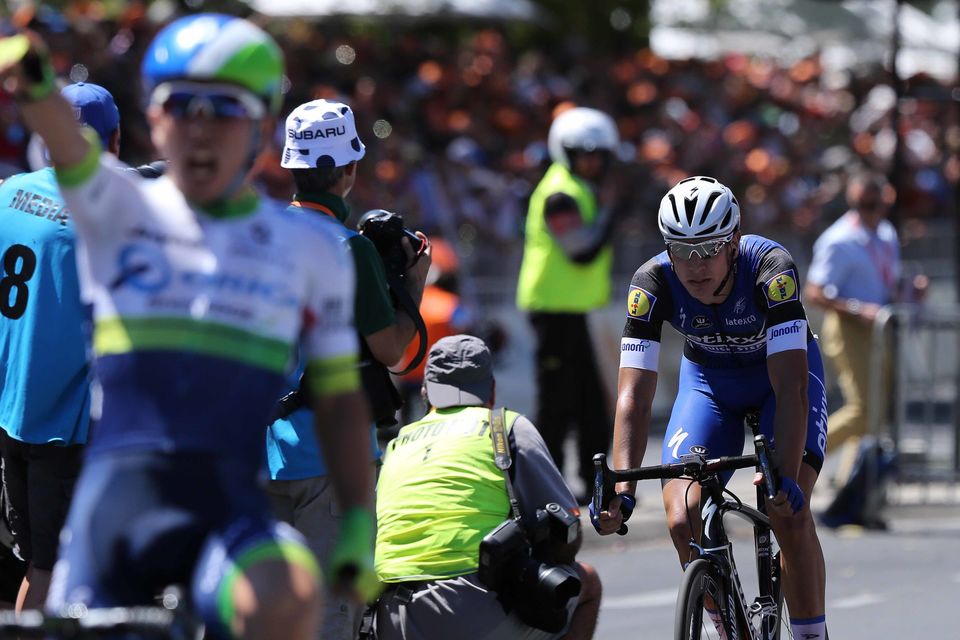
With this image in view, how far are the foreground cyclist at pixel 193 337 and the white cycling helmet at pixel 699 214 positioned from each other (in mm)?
2626

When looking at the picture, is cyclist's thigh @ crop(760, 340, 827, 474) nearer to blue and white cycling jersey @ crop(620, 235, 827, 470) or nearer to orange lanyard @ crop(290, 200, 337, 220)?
blue and white cycling jersey @ crop(620, 235, 827, 470)

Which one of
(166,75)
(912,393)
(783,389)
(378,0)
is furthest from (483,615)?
(378,0)

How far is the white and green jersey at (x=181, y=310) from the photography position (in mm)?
3770

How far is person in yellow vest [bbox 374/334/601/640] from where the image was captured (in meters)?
6.00

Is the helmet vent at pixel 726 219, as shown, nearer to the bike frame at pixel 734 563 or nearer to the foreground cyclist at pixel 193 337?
the bike frame at pixel 734 563

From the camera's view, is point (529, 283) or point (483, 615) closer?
point (483, 615)

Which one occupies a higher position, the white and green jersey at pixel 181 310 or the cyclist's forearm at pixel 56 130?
the cyclist's forearm at pixel 56 130

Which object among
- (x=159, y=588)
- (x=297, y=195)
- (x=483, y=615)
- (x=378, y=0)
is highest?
(x=378, y=0)

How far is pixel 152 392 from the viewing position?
12.3 feet

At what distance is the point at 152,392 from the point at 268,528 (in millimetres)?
389

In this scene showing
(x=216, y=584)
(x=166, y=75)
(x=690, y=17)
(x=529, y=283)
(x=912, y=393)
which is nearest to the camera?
(x=216, y=584)

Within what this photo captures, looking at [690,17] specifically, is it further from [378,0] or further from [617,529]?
[617,529]

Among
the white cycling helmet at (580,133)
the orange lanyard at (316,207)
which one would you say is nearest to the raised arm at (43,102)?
the orange lanyard at (316,207)

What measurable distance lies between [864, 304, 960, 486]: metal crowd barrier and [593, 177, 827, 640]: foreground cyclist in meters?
5.94
